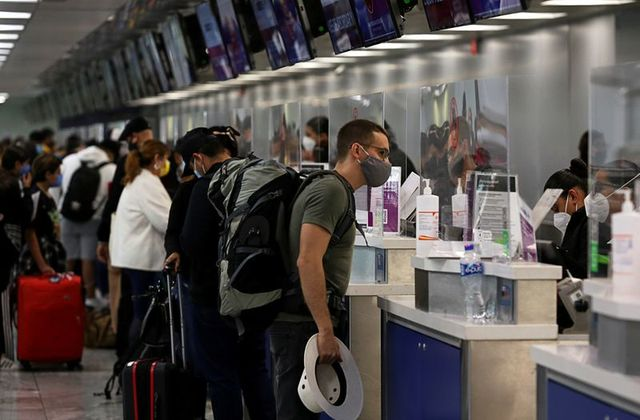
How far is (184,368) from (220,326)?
0.51 meters

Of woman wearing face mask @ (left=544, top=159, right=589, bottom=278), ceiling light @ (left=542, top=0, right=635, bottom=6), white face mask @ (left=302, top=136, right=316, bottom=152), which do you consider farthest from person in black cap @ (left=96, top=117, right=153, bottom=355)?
woman wearing face mask @ (left=544, top=159, right=589, bottom=278)

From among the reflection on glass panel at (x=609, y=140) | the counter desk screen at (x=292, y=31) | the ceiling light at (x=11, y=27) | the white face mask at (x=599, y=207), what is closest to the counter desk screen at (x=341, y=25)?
the counter desk screen at (x=292, y=31)

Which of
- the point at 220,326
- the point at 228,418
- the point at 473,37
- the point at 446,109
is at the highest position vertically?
the point at 473,37

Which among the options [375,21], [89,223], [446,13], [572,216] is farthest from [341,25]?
[89,223]

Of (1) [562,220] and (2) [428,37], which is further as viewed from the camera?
(2) [428,37]

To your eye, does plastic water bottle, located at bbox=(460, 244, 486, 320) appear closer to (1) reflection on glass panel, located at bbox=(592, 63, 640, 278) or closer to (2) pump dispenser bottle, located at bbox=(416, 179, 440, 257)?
(2) pump dispenser bottle, located at bbox=(416, 179, 440, 257)

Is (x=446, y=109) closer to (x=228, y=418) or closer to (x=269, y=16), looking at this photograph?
(x=228, y=418)

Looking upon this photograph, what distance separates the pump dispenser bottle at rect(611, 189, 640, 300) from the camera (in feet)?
11.6

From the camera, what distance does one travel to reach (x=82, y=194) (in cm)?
1098

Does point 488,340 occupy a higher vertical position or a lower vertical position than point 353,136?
lower

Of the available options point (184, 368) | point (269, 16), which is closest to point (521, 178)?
point (269, 16)

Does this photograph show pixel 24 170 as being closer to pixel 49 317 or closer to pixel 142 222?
pixel 49 317

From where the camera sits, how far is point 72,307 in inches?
368

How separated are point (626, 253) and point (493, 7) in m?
3.08
